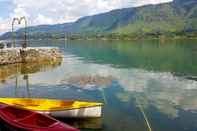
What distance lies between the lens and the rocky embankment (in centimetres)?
6538

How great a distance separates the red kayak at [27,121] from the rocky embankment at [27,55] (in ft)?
139

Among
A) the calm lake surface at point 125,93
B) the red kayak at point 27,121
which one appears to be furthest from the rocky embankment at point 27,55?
the red kayak at point 27,121

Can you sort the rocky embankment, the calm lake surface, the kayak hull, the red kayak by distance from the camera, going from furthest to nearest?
the rocky embankment → the calm lake surface → the kayak hull → the red kayak

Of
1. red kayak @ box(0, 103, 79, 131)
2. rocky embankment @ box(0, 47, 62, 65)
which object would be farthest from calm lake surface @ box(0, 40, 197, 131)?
rocky embankment @ box(0, 47, 62, 65)

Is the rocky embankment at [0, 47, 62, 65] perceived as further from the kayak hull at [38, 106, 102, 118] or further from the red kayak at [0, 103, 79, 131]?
the red kayak at [0, 103, 79, 131]

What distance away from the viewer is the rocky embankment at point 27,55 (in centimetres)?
6538

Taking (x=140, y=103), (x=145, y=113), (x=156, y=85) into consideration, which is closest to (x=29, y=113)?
(x=145, y=113)

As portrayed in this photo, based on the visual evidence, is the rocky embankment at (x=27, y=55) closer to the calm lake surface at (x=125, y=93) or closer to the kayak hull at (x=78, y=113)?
the calm lake surface at (x=125, y=93)

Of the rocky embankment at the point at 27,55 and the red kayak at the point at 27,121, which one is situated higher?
Result: the rocky embankment at the point at 27,55

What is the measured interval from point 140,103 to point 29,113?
1271cm

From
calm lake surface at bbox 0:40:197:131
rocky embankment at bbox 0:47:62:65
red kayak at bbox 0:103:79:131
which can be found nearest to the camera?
red kayak at bbox 0:103:79:131

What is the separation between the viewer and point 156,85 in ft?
140

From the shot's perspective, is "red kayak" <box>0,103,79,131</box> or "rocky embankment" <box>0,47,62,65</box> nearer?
"red kayak" <box>0,103,79,131</box>

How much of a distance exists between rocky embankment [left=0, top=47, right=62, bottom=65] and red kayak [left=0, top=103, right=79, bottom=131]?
139 ft
